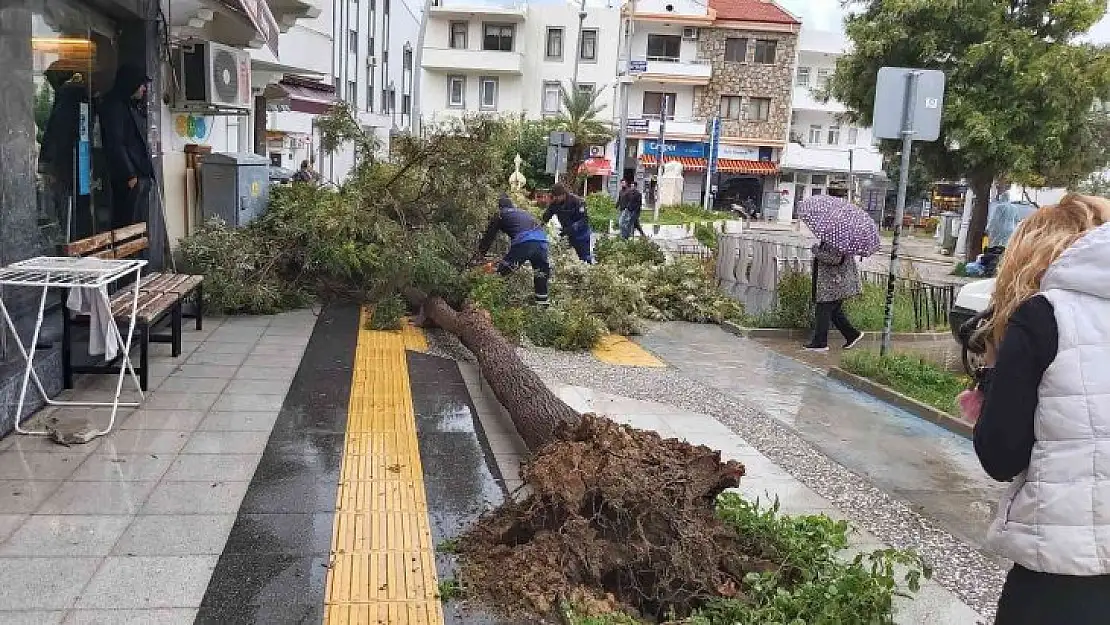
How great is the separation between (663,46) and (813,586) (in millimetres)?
45708

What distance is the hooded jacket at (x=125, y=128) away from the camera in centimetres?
776

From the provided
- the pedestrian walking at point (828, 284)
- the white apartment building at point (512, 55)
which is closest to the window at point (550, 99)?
the white apartment building at point (512, 55)

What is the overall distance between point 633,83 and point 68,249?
42.3m

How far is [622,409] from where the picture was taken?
22.5ft

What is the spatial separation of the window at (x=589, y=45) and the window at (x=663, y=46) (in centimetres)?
292

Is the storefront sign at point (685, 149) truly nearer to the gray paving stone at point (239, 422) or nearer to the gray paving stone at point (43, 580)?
the gray paving stone at point (239, 422)

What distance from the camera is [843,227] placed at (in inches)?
380

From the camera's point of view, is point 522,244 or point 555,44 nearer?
point 522,244

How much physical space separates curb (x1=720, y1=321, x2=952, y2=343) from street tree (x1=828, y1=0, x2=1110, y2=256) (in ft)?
→ 36.6

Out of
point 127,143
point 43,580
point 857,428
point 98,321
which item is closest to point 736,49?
point 127,143

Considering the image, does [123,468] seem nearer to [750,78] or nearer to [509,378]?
[509,378]

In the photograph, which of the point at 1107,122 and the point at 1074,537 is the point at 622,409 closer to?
the point at 1074,537

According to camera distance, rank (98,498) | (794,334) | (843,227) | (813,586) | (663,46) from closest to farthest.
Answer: (813,586), (98,498), (843,227), (794,334), (663,46)

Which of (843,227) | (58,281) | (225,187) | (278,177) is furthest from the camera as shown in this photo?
(278,177)
